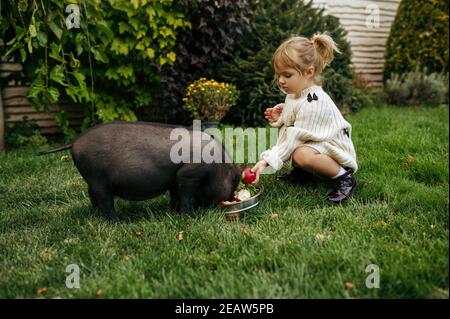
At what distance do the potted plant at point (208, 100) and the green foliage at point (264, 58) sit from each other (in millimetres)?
366

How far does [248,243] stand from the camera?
8.67ft

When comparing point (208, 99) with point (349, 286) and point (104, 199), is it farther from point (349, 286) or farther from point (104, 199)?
point (349, 286)

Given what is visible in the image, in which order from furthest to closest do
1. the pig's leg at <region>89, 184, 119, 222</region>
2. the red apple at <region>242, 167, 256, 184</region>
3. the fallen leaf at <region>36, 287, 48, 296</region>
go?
the red apple at <region>242, 167, 256, 184</region>, the pig's leg at <region>89, 184, 119, 222</region>, the fallen leaf at <region>36, 287, 48, 296</region>

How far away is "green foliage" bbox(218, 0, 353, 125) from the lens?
20.4 ft

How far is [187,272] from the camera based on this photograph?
7.55 feet

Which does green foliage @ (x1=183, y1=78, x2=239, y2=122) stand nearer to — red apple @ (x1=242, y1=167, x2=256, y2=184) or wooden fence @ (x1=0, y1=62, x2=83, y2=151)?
wooden fence @ (x1=0, y1=62, x2=83, y2=151)

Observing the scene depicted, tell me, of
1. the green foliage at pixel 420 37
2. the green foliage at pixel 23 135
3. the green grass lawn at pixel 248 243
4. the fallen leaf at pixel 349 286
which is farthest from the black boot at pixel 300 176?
the green foliage at pixel 420 37

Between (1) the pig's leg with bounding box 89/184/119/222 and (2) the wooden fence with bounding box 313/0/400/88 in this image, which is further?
(2) the wooden fence with bounding box 313/0/400/88

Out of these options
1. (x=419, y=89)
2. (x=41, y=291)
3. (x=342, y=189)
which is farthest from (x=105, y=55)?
(x=419, y=89)

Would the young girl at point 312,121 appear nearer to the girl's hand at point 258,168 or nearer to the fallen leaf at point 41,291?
the girl's hand at point 258,168

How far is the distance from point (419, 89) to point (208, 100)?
179 inches

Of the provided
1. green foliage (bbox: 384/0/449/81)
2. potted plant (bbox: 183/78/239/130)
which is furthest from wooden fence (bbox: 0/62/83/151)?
green foliage (bbox: 384/0/449/81)

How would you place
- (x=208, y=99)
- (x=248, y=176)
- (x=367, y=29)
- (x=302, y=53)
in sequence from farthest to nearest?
(x=367, y=29), (x=208, y=99), (x=302, y=53), (x=248, y=176)
